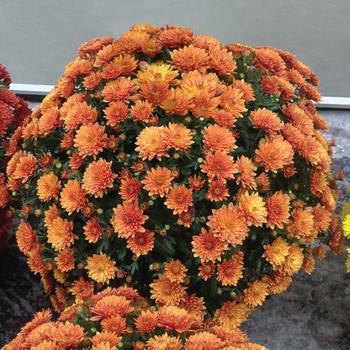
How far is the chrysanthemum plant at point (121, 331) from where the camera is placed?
2.01 m

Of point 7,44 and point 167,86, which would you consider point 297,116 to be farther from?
point 7,44

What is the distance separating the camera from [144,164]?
8.91ft

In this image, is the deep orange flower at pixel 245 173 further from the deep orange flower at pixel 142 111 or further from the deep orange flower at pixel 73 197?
the deep orange flower at pixel 73 197

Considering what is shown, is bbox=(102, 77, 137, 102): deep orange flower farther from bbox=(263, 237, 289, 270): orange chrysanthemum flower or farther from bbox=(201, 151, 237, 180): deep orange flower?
bbox=(263, 237, 289, 270): orange chrysanthemum flower

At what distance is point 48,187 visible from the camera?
2.87 m

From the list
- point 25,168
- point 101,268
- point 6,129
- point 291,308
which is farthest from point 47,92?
point 101,268

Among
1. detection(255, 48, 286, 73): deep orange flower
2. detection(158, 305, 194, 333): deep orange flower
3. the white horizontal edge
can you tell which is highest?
the white horizontal edge

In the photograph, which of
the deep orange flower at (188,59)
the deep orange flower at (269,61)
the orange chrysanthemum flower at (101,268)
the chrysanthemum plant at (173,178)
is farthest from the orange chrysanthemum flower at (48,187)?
the deep orange flower at (269,61)

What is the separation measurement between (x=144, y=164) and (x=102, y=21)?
4.35m

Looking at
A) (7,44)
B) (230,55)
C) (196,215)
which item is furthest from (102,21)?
(196,215)

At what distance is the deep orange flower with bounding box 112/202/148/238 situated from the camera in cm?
268

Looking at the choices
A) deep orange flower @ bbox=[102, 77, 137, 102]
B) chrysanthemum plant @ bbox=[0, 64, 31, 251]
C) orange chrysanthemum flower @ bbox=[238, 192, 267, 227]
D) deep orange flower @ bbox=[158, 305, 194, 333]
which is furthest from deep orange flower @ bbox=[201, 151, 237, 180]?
chrysanthemum plant @ bbox=[0, 64, 31, 251]

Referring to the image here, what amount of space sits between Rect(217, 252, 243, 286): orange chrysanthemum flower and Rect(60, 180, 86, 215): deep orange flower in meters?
0.57

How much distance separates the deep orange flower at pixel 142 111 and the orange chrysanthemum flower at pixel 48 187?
0.40 metres
